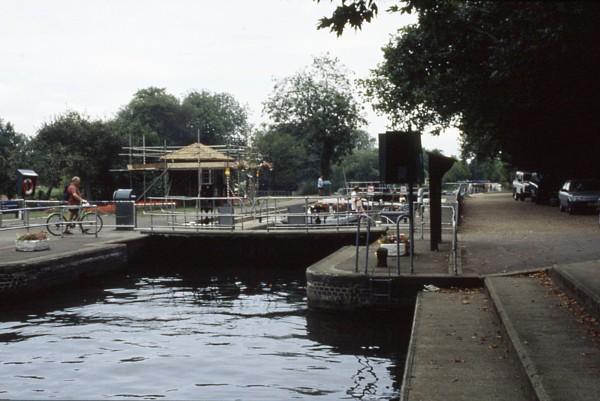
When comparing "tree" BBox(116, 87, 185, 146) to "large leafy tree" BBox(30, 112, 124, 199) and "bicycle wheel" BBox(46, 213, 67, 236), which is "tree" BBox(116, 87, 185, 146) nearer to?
"large leafy tree" BBox(30, 112, 124, 199)

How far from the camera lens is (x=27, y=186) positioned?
26.1 metres

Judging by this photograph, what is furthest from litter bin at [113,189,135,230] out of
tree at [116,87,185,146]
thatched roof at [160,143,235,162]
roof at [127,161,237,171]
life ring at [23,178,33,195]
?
tree at [116,87,185,146]

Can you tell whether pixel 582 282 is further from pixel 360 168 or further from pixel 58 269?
pixel 360 168

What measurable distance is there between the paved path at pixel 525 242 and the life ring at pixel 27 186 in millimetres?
14617

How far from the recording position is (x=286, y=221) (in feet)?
97.6

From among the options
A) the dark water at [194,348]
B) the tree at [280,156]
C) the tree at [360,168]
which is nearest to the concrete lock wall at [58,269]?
the dark water at [194,348]

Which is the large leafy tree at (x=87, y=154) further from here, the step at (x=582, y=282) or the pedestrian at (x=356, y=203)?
the step at (x=582, y=282)

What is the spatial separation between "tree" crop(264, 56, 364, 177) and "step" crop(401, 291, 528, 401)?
233 feet

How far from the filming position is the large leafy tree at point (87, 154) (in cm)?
5288

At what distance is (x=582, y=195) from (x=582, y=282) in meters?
24.4

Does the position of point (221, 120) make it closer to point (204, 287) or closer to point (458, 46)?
point (458, 46)

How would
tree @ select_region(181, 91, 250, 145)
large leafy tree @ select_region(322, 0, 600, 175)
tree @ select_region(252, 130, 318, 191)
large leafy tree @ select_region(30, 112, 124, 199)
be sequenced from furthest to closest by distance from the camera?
tree @ select_region(181, 91, 250, 145) < tree @ select_region(252, 130, 318, 191) < large leafy tree @ select_region(30, 112, 124, 199) < large leafy tree @ select_region(322, 0, 600, 175)

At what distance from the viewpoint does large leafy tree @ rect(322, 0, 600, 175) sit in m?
20.3

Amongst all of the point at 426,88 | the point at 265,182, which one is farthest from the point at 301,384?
the point at 265,182
